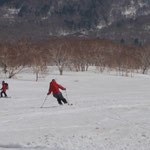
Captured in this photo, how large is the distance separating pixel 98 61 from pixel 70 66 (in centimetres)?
618

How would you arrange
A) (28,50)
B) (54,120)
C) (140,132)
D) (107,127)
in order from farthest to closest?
(28,50) < (54,120) < (107,127) < (140,132)

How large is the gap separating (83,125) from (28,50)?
140 ft

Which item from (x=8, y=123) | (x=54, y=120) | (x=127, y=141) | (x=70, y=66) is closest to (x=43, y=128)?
(x=54, y=120)

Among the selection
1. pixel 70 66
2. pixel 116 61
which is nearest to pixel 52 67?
pixel 70 66

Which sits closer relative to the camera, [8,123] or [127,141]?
[127,141]

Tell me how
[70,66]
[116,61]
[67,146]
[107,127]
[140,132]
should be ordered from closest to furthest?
[67,146] < [140,132] < [107,127] < [70,66] < [116,61]

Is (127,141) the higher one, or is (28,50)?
(28,50)

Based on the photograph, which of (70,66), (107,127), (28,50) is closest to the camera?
(107,127)

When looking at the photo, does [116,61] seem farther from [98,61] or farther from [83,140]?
[83,140]

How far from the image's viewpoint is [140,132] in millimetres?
8508

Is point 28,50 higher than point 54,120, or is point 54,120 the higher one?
point 28,50

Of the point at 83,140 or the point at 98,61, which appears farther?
the point at 98,61

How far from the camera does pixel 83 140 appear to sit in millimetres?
8148

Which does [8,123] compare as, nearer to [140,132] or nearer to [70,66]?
[140,132]
